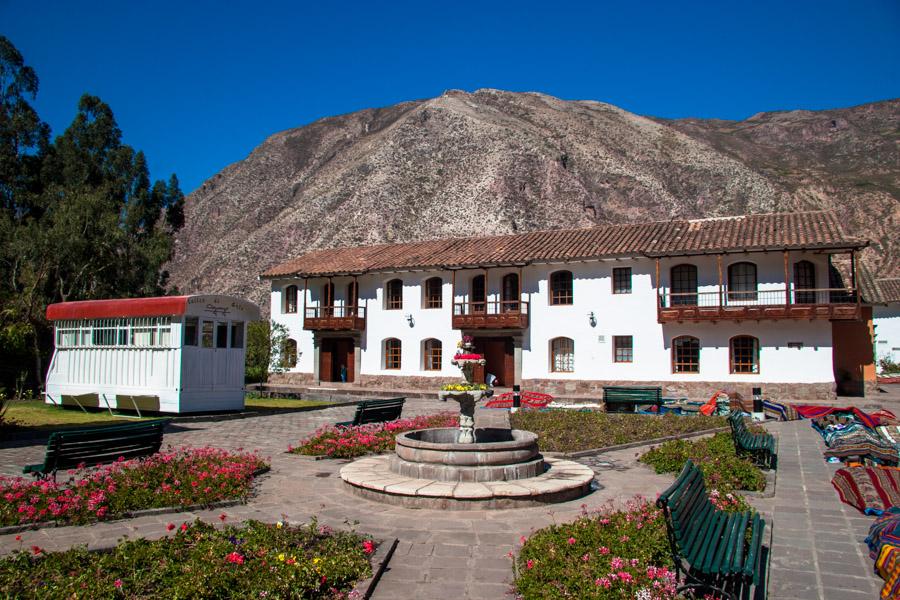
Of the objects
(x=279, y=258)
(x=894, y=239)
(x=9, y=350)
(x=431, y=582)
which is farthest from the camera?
(x=279, y=258)

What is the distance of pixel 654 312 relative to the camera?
24047 millimetres

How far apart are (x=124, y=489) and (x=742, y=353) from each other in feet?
69.1

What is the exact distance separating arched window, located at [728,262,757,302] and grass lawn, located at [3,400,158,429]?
19565 mm

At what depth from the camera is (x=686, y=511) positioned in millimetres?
4512

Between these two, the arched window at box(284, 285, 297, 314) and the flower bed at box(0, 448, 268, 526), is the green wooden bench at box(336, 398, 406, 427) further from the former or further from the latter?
the arched window at box(284, 285, 297, 314)

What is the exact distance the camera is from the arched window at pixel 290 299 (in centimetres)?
3269

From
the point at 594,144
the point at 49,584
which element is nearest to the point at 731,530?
the point at 49,584

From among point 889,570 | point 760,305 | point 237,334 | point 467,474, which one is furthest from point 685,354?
point 889,570

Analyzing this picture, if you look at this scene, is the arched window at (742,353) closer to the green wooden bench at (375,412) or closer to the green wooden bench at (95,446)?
the green wooden bench at (375,412)

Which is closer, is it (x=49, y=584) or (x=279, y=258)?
(x=49, y=584)

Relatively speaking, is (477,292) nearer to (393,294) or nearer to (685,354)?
(393,294)

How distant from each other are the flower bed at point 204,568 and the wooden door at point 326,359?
25793mm

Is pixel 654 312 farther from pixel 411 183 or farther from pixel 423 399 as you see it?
pixel 411 183

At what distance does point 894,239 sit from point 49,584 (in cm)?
6773
